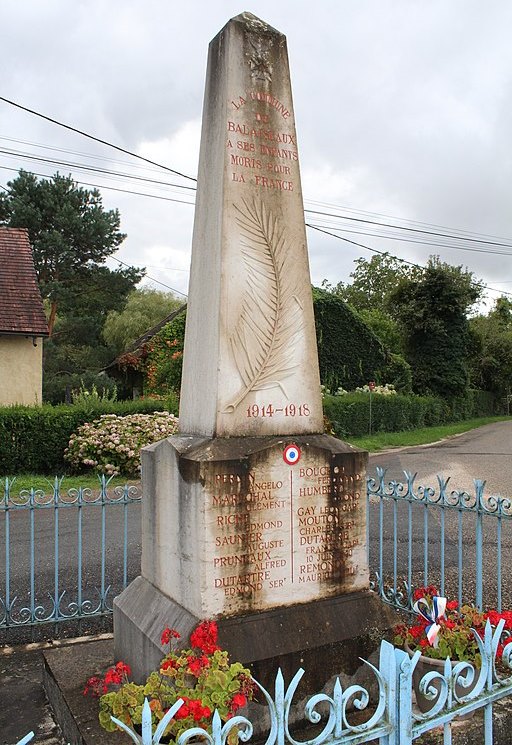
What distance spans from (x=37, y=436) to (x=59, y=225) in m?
14.6

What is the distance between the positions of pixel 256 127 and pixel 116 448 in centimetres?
994

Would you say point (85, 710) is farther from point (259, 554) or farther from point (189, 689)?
point (259, 554)

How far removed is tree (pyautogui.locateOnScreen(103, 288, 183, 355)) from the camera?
34750mm

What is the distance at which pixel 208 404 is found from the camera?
11.6 feet

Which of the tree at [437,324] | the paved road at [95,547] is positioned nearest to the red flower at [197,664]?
the paved road at [95,547]

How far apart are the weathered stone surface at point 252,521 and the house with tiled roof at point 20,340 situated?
1446cm

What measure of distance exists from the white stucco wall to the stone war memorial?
14910 mm

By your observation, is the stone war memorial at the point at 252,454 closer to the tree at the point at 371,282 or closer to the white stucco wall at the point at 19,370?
the white stucco wall at the point at 19,370

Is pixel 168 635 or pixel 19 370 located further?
pixel 19 370

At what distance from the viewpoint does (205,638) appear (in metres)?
2.87

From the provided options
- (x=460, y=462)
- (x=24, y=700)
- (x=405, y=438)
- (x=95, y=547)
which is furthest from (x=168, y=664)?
(x=405, y=438)

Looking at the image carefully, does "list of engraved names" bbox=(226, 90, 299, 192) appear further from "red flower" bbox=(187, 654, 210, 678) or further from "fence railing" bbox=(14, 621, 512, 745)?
"fence railing" bbox=(14, 621, 512, 745)

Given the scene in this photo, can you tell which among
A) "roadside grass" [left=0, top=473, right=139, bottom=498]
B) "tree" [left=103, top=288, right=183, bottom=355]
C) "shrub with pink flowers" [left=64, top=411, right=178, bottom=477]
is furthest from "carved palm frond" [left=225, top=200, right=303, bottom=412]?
"tree" [left=103, top=288, right=183, bottom=355]

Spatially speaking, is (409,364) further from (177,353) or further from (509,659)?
(509,659)
